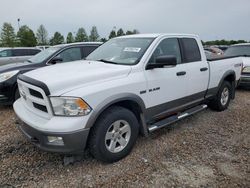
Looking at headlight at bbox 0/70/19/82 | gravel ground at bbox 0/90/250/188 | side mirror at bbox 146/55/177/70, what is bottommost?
gravel ground at bbox 0/90/250/188

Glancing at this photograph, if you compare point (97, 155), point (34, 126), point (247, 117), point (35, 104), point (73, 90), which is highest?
point (73, 90)

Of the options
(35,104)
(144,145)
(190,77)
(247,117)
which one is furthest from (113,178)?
(247,117)

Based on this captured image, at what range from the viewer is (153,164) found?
314 centimetres

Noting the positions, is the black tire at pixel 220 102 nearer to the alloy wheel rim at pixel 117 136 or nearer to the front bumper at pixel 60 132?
the alloy wheel rim at pixel 117 136

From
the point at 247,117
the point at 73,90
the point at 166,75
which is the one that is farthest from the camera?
the point at 247,117

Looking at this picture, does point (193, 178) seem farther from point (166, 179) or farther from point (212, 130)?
point (212, 130)

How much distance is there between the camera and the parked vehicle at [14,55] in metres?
11.5

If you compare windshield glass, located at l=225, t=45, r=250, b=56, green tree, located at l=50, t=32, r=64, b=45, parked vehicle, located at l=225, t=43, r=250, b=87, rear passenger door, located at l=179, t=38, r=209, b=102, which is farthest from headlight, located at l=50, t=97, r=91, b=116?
green tree, located at l=50, t=32, r=64, b=45

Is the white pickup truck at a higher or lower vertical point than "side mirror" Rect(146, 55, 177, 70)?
lower

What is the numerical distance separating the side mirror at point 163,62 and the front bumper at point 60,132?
1419 mm

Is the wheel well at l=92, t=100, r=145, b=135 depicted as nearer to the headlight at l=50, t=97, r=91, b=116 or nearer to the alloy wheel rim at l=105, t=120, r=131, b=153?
the alloy wheel rim at l=105, t=120, r=131, b=153

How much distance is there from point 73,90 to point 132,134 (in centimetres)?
116

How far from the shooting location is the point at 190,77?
4.15 metres

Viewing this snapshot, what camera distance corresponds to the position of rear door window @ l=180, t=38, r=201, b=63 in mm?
4211
